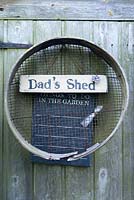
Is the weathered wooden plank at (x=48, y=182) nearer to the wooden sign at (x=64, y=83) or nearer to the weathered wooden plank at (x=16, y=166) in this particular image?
the weathered wooden plank at (x=16, y=166)

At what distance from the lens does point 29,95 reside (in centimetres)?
192

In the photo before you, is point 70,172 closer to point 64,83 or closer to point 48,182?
point 48,182

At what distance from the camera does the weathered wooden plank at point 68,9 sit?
6.53 feet

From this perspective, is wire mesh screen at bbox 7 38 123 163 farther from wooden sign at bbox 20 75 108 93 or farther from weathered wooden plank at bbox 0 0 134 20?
weathered wooden plank at bbox 0 0 134 20

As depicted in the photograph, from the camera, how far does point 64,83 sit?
1.85m

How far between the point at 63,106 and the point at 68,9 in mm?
496

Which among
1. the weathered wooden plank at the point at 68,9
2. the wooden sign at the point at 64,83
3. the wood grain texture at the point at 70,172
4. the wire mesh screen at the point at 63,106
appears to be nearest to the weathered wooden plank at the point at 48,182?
the wood grain texture at the point at 70,172

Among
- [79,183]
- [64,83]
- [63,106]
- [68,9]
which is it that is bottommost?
[79,183]

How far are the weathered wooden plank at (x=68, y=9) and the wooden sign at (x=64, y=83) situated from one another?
1.09ft

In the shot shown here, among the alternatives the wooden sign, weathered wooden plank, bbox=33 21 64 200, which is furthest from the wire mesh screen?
weathered wooden plank, bbox=33 21 64 200

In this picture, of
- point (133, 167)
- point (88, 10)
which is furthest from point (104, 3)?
point (133, 167)

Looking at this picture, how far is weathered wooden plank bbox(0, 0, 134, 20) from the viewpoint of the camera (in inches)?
78.4

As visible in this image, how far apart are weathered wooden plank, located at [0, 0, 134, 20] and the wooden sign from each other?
0.33 meters

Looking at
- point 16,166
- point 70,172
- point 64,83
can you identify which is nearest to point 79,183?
point 70,172
